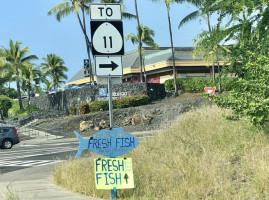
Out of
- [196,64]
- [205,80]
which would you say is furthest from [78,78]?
[205,80]

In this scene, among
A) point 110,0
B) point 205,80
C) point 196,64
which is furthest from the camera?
point 196,64

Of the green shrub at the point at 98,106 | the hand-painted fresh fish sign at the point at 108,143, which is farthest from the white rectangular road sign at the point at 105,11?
the green shrub at the point at 98,106

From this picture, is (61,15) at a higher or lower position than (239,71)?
higher

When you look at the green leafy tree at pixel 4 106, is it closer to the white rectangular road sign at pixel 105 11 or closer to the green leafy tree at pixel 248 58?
the green leafy tree at pixel 248 58

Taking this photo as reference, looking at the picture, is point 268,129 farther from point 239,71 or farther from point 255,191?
point 255,191

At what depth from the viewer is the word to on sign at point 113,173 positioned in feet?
22.0

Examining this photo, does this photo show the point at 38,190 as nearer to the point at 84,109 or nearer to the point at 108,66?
the point at 108,66

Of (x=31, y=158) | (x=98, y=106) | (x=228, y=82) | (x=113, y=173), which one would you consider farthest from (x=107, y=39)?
(x=98, y=106)

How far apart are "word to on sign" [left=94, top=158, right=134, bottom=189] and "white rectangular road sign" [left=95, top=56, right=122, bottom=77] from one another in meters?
1.44

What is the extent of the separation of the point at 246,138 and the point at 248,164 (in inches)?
67.8

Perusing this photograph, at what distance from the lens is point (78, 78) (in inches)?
2746

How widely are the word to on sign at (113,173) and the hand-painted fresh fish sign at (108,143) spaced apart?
14cm

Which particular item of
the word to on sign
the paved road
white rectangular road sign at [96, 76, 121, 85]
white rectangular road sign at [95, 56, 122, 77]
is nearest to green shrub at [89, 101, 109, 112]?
the paved road

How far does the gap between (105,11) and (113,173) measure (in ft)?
8.72
